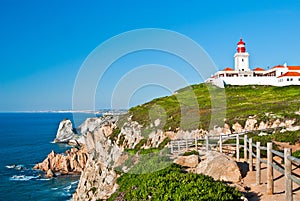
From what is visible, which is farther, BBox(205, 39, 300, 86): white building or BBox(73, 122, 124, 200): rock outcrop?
BBox(205, 39, 300, 86): white building

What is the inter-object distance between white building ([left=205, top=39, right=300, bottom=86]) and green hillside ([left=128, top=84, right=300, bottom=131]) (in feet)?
13.7

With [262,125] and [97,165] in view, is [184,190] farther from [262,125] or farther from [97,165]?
[97,165]

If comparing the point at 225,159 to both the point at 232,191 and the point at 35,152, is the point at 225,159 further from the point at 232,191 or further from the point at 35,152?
the point at 35,152

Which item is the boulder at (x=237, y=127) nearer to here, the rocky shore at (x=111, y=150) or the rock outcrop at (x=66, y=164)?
the rocky shore at (x=111, y=150)

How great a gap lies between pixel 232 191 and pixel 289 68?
68735mm

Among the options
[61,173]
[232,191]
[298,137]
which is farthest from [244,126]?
[61,173]

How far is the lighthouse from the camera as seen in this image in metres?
78.9

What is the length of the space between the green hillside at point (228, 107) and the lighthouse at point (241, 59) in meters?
10.9

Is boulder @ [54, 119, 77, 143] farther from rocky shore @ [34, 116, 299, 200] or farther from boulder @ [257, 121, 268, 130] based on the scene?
boulder @ [257, 121, 268, 130]

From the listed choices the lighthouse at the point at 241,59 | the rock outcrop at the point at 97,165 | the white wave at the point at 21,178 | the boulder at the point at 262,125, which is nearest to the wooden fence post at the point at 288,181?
the rock outcrop at the point at 97,165

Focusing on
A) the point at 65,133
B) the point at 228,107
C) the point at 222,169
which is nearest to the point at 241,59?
the point at 228,107

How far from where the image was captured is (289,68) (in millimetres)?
70062

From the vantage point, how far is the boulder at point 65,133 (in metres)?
98.7

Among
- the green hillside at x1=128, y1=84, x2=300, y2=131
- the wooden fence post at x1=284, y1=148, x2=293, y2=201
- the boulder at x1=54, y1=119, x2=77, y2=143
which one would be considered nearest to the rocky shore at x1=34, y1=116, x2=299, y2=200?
the green hillside at x1=128, y1=84, x2=300, y2=131
